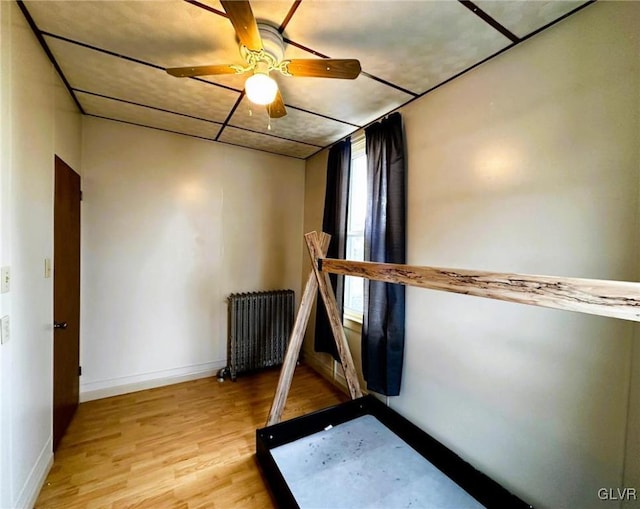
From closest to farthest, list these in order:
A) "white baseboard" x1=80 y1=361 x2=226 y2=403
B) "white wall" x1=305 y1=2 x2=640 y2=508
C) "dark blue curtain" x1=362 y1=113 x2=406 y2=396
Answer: "white wall" x1=305 y1=2 x2=640 y2=508 → "dark blue curtain" x1=362 y1=113 x2=406 y2=396 → "white baseboard" x1=80 y1=361 x2=226 y2=403

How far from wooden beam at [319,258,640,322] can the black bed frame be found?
127 cm

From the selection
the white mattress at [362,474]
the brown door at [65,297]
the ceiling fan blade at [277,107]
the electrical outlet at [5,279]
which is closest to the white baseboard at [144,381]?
the brown door at [65,297]

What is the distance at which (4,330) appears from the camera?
1.23m

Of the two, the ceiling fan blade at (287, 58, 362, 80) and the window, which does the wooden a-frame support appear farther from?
the ceiling fan blade at (287, 58, 362, 80)

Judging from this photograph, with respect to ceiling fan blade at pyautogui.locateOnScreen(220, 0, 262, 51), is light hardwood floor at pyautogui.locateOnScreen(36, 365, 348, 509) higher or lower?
lower

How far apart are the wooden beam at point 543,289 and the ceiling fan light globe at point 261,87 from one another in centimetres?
118

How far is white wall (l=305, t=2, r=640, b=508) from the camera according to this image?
1.16 meters

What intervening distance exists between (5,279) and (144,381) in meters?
1.90

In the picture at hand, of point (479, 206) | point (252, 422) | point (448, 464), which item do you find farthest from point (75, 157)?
point (448, 464)

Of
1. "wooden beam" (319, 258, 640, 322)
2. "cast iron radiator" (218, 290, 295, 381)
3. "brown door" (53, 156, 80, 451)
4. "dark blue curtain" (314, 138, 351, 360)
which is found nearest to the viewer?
"wooden beam" (319, 258, 640, 322)

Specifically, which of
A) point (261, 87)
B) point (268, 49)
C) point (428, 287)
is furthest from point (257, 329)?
point (268, 49)

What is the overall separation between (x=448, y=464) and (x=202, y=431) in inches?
72.1

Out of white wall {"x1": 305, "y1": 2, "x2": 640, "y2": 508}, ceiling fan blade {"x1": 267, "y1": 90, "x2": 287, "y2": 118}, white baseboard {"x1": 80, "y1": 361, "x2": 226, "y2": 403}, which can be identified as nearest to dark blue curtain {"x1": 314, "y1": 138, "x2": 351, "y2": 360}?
white wall {"x1": 305, "y1": 2, "x2": 640, "y2": 508}

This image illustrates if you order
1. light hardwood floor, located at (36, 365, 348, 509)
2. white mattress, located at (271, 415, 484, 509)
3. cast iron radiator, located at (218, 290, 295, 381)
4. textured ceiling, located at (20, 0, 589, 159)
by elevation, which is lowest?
light hardwood floor, located at (36, 365, 348, 509)
